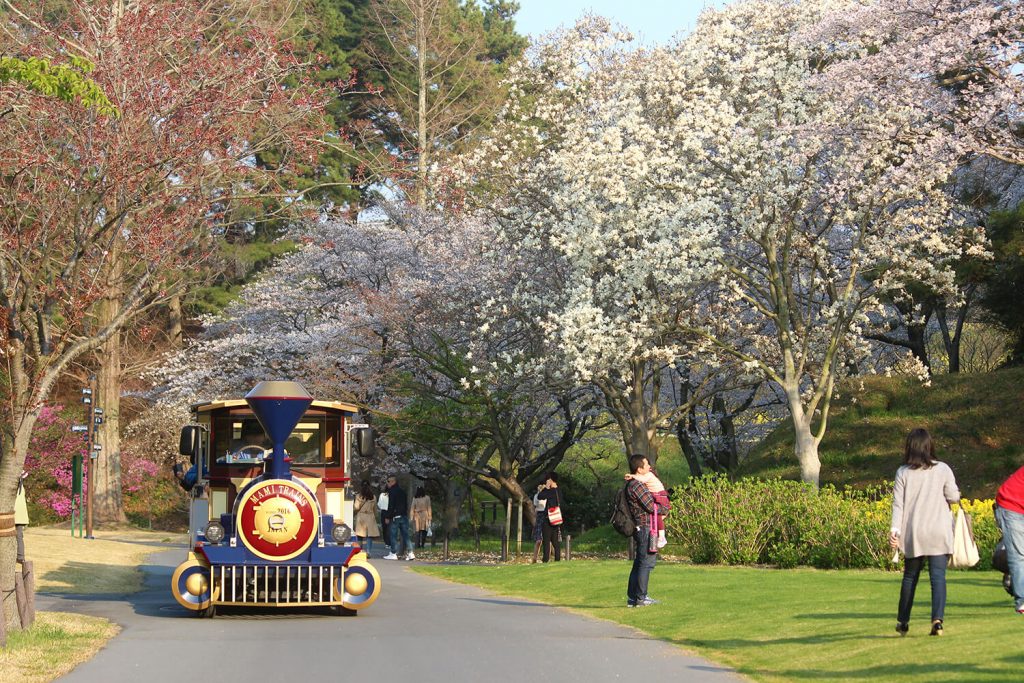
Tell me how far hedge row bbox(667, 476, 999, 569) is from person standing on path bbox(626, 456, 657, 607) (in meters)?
5.22

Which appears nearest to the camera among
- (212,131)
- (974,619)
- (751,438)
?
(974,619)

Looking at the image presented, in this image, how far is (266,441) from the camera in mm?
18297

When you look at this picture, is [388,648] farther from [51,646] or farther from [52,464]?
[52,464]

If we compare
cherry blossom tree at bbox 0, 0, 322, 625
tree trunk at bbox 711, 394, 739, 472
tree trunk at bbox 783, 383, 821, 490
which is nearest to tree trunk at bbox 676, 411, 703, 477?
tree trunk at bbox 711, 394, 739, 472

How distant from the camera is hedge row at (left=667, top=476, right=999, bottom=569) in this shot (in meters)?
20.7

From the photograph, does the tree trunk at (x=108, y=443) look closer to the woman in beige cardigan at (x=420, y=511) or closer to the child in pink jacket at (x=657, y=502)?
the woman in beige cardigan at (x=420, y=511)

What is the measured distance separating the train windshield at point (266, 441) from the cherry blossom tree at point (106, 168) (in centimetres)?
215

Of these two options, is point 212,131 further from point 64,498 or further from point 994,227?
point 64,498

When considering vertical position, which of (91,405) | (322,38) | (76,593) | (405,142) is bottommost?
(76,593)

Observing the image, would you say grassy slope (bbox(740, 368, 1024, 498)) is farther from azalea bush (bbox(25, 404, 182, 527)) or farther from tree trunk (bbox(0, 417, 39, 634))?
azalea bush (bbox(25, 404, 182, 527))

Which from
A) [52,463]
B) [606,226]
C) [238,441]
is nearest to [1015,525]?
[238,441]

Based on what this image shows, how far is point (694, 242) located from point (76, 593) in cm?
1328

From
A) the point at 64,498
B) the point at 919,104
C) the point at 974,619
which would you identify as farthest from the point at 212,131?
the point at 64,498

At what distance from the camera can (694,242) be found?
25.8 meters
